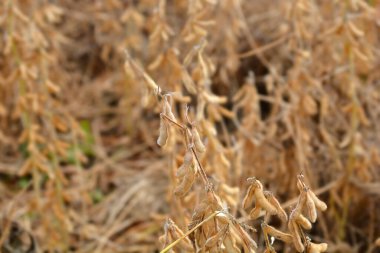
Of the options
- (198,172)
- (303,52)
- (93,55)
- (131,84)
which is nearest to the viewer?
(198,172)

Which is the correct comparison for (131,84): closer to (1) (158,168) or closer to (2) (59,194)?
(1) (158,168)

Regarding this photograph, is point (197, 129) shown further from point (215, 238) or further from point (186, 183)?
point (215, 238)

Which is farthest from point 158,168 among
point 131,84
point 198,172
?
point 198,172

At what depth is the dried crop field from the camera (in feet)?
6.97

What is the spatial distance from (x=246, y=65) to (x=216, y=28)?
0.29 meters

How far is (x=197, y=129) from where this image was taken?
6.00 feet

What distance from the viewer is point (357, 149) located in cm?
236

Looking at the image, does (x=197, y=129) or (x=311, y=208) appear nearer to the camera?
(x=311, y=208)

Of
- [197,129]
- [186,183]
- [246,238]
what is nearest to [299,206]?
[246,238]

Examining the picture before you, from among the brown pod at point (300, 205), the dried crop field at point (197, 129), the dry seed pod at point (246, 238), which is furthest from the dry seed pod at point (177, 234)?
the brown pod at point (300, 205)

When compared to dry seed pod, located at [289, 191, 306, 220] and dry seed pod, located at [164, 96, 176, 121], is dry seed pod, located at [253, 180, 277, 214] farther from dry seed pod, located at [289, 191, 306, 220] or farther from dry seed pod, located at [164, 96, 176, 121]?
dry seed pod, located at [164, 96, 176, 121]

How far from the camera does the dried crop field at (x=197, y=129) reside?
2.12 metres

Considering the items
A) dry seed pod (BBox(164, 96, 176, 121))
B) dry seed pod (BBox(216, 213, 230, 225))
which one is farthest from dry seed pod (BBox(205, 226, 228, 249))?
dry seed pod (BBox(164, 96, 176, 121))

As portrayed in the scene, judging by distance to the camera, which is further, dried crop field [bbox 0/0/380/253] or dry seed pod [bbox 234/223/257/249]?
dried crop field [bbox 0/0/380/253]
